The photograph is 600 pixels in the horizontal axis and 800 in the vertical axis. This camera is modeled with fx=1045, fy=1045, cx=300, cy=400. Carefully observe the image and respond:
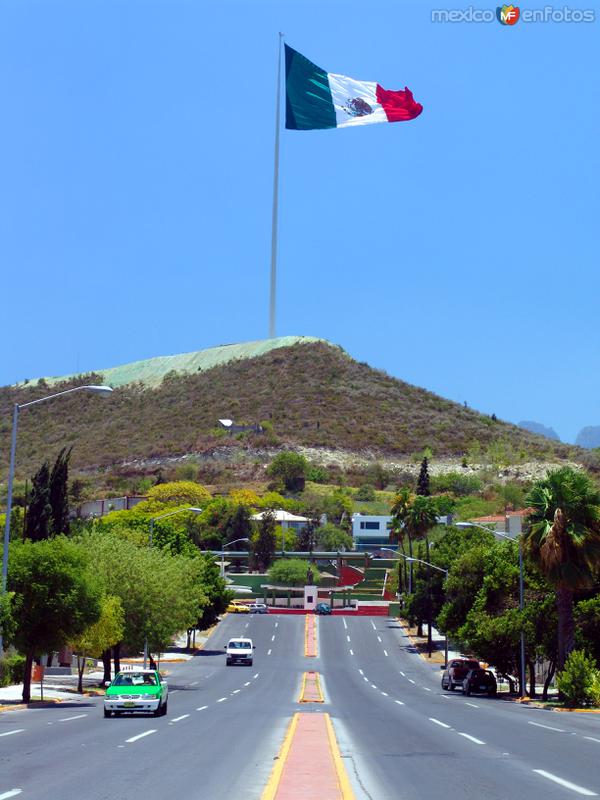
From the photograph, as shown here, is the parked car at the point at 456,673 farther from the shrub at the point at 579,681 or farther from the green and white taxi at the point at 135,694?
the green and white taxi at the point at 135,694

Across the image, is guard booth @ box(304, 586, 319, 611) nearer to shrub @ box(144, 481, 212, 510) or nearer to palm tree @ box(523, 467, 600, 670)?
shrub @ box(144, 481, 212, 510)

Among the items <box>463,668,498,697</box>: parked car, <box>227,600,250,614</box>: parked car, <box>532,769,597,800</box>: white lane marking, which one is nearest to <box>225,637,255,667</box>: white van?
<box>463,668,498,697</box>: parked car

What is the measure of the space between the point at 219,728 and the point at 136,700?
398 centimetres

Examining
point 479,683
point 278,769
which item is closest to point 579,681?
point 479,683

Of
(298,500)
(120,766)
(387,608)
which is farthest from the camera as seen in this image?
(298,500)

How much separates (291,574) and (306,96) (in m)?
82.4

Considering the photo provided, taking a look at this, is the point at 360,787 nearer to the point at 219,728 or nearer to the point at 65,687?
the point at 219,728

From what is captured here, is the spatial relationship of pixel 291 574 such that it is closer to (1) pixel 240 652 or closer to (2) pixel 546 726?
(1) pixel 240 652

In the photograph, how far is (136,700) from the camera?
29.1 meters

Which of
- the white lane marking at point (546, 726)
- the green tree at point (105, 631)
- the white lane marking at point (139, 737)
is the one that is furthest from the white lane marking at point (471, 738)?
the green tree at point (105, 631)

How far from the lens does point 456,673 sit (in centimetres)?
5412

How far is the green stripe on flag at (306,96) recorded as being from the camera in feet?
157

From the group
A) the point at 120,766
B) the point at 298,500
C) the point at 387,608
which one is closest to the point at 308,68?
the point at 120,766

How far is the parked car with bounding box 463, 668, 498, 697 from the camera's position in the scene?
5169 cm
